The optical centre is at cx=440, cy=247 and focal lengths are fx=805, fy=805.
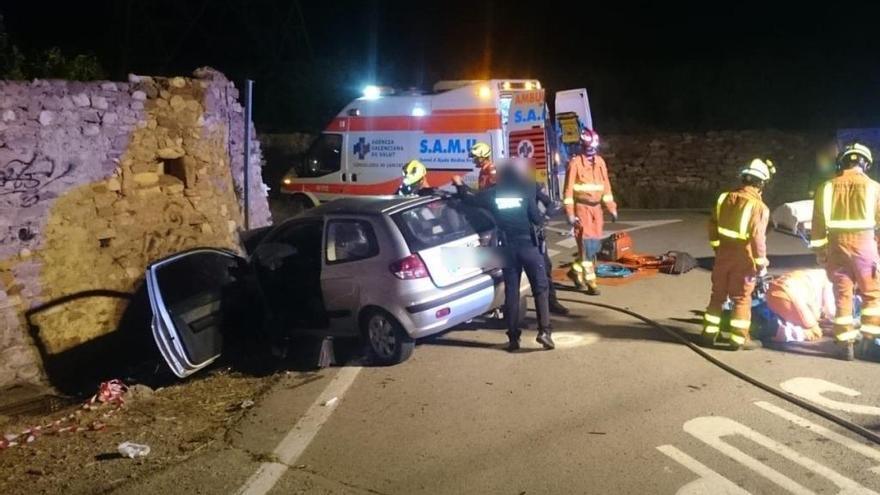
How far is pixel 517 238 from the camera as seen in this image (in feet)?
24.3

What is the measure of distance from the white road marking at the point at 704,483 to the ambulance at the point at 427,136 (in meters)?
8.79

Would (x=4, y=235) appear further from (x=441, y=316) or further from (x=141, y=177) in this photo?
(x=441, y=316)

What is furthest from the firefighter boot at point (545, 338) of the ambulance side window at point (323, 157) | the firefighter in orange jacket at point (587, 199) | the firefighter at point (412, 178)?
the ambulance side window at point (323, 157)

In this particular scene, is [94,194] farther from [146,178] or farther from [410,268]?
[410,268]

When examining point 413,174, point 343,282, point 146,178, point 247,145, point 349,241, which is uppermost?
point 247,145

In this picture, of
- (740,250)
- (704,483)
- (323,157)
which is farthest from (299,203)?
(704,483)

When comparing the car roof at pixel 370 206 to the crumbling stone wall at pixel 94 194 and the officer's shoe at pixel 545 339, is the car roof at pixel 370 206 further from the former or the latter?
the crumbling stone wall at pixel 94 194

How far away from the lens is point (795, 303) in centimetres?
726

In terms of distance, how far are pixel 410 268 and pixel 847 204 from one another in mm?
3740

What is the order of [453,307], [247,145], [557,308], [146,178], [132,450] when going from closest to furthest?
[132,450]
[453,307]
[557,308]
[146,178]
[247,145]

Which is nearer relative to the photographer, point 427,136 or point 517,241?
point 517,241

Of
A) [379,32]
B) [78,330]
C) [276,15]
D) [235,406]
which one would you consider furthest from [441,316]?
[379,32]

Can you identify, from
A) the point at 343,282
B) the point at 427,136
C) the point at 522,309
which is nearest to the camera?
the point at 343,282

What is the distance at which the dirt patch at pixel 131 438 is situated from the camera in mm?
5285
